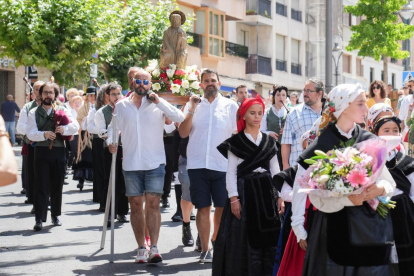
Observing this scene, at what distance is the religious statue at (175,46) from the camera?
13609mm

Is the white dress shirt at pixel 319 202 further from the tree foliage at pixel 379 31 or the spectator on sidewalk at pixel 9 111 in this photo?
the tree foliage at pixel 379 31

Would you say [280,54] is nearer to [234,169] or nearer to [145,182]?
[145,182]

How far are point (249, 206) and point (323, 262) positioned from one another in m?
2.24

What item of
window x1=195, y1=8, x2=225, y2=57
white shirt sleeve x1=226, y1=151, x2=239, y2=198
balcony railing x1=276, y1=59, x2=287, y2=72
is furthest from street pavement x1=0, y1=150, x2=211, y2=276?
balcony railing x1=276, y1=59, x2=287, y2=72

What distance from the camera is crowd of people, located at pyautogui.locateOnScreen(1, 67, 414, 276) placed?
6.28 meters

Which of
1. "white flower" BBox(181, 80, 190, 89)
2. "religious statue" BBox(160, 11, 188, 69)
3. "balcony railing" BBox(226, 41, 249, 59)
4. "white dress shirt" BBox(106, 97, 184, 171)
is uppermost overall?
"balcony railing" BBox(226, 41, 249, 59)

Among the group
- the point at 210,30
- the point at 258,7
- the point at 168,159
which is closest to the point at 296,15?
the point at 258,7

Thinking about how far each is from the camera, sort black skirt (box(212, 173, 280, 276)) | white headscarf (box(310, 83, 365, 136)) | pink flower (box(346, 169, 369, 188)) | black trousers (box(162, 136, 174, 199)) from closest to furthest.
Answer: pink flower (box(346, 169, 369, 188))
white headscarf (box(310, 83, 365, 136))
black skirt (box(212, 173, 280, 276))
black trousers (box(162, 136, 174, 199))

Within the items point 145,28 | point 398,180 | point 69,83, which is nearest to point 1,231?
point 398,180

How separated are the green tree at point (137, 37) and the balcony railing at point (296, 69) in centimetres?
2072

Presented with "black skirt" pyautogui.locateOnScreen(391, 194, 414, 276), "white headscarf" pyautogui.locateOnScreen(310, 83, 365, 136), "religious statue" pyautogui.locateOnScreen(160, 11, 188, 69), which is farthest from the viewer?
"religious statue" pyautogui.locateOnScreen(160, 11, 188, 69)

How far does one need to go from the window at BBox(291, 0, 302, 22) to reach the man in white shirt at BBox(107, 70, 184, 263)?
46.0 meters

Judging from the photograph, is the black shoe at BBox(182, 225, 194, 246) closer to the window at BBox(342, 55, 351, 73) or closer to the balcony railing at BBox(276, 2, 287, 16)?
the balcony railing at BBox(276, 2, 287, 16)

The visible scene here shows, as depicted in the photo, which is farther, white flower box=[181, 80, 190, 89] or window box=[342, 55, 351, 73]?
window box=[342, 55, 351, 73]
